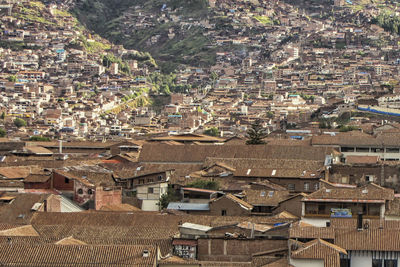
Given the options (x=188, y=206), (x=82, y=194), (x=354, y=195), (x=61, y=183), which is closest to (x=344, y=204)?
(x=354, y=195)

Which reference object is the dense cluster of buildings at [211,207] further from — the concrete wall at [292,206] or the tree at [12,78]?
the tree at [12,78]

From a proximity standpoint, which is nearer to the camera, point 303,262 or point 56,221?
point 303,262

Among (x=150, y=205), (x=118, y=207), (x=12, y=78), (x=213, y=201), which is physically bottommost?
(x=12, y=78)

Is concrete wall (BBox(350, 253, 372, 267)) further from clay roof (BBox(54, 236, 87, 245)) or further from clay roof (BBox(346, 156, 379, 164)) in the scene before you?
clay roof (BBox(346, 156, 379, 164))

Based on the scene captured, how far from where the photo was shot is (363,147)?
6203cm

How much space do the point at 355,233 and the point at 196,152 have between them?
3025 cm

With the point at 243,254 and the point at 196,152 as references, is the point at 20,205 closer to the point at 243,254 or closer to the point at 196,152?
the point at 243,254

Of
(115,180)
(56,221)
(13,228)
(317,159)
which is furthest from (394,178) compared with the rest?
(13,228)

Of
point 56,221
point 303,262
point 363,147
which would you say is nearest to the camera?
point 303,262

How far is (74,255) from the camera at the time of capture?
28.6m

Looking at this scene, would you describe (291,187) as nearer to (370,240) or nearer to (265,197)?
(265,197)

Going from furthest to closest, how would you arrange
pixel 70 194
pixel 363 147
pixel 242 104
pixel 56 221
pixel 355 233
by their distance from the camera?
1. pixel 242 104
2. pixel 363 147
3. pixel 70 194
4. pixel 56 221
5. pixel 355 233

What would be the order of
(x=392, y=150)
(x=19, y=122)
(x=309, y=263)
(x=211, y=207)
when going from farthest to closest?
(x=19, y=122) < (x=392, y=150) < (x=211, y=207) < (x=309, y=263)

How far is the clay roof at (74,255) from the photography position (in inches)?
1112
